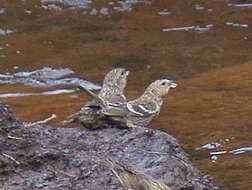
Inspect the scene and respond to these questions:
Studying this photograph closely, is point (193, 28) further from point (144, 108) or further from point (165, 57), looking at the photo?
point (144, 108)

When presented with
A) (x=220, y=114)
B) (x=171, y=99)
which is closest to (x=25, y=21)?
(x=171, y=99)

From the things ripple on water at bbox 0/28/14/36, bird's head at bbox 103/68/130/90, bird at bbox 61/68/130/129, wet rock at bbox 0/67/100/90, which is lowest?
ripple on water at bbox 0/28/14/36

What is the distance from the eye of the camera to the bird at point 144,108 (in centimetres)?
759

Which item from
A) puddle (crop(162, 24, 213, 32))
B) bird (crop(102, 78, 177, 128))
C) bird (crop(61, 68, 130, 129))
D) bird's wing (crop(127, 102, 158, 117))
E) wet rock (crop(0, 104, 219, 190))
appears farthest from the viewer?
puddle (crop(162, 24, 213, 32))

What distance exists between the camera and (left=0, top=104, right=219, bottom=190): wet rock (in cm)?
512

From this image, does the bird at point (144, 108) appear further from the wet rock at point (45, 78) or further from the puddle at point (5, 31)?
the puddle at point (5, 31)

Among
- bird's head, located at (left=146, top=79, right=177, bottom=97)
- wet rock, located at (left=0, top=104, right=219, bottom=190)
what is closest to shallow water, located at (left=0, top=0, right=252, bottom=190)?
bird's head, located at (left=146, top=79, right=177, bottom=97)

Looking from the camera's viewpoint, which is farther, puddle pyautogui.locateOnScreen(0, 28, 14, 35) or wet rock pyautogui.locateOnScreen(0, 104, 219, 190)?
puddle pyautogui.locateOnScreen(0, 28, 14, 35)

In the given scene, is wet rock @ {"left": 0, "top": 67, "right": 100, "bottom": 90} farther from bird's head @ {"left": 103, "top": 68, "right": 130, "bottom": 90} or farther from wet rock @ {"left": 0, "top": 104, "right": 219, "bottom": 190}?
wet rock @ {"left": 0, "top": 104, "right": 219, "bottom": 190}

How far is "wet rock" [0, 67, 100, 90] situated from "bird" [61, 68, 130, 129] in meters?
1.78

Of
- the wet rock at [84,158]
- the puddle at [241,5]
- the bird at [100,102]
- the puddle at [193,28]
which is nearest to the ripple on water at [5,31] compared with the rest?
the puddle at [193,28]

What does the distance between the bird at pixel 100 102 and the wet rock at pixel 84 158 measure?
0.32 metres

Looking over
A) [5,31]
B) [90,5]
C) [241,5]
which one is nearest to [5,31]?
[5,31]

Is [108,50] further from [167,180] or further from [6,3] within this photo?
[167,180]
